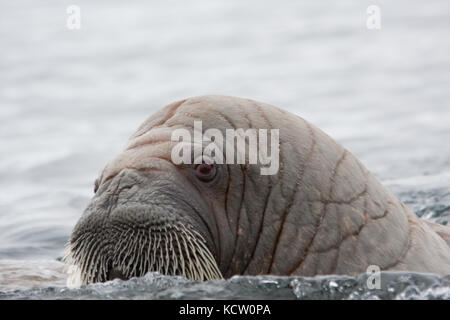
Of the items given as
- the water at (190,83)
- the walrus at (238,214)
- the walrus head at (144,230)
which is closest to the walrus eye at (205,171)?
the walrus at (238,214)

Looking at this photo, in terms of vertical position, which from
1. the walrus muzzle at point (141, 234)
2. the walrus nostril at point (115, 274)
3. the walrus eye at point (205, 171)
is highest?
the walrus eye at point (205, 171)

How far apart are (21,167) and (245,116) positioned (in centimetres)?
1187

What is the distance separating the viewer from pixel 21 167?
59.5ft

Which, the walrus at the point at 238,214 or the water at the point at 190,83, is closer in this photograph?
the walrus at the point at 238,214

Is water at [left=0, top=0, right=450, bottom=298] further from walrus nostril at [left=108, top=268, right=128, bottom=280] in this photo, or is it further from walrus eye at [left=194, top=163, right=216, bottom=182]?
walrus eye at [left=194, top=163, right=216, bottom=182]

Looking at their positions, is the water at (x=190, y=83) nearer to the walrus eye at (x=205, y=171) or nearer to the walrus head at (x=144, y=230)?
the walrus head at (x=144, y=230)

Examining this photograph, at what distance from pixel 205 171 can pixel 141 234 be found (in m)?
0.70

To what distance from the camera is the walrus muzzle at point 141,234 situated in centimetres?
623

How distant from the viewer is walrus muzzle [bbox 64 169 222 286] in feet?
20.4

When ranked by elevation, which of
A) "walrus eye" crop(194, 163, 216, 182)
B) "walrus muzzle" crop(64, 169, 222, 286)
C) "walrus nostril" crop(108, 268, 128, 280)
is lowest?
"walrus nostril" crop(108, 268, 128, 280)

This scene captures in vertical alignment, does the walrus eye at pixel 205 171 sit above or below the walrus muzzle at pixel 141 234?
above

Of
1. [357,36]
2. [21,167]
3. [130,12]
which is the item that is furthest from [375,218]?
[130,12]

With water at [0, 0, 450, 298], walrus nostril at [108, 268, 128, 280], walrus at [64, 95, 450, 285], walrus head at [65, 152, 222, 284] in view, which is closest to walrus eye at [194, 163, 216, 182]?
walrus at [64, 95, 450, 285]

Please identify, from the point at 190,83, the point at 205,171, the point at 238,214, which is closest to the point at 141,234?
the point at 205,171
